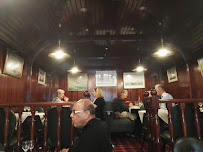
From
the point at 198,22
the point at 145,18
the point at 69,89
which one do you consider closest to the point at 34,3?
the point at 145,18

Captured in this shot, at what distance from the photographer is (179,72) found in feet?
20.2

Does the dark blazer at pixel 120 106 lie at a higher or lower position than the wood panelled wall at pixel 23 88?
lower

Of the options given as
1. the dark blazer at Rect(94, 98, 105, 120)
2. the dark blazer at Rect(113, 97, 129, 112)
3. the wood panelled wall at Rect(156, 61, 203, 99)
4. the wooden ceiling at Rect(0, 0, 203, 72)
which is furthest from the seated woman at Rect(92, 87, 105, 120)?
the wood panelled wall at Rect(156, 61, 203, 99)

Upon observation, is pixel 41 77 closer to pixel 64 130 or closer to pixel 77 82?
pixel 77 82

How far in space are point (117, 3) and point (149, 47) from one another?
3.30m

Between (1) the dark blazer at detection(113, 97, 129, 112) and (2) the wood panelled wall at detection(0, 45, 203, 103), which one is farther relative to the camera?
(1) the dark blazer at detection(113, 97, 129, 112)

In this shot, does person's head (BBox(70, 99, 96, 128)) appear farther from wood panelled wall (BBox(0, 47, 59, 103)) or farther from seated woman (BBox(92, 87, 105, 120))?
wood panelled wall (BBox(0, 47, 59, 103))

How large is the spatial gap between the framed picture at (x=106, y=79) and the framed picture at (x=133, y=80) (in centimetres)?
56

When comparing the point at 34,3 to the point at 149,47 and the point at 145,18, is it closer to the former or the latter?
the point at 145,18

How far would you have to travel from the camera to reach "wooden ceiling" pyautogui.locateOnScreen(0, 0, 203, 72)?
325 centimetres

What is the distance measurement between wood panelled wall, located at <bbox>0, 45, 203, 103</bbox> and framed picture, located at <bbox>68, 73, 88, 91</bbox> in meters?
0.19

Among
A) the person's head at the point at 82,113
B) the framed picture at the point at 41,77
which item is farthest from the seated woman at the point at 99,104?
the framed picture at the point at 41,77

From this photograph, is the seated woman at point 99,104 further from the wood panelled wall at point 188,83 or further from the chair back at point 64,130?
the wood panelled wall at point 188,83

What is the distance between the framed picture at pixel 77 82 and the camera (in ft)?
26.1
